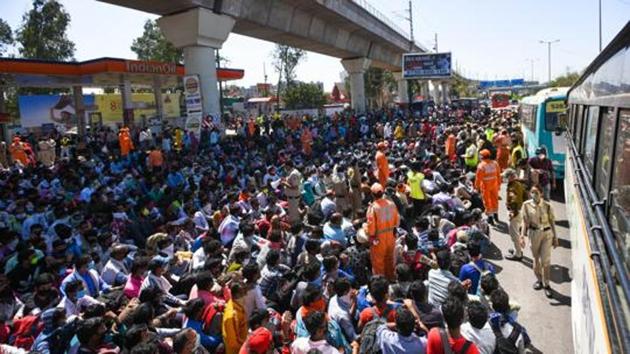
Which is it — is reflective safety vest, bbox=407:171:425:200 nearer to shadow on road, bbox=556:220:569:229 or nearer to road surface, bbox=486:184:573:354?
road surface, bbox=486:184:573:354

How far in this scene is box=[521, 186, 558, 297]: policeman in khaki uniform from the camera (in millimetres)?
6457

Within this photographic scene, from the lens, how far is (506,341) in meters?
3.73

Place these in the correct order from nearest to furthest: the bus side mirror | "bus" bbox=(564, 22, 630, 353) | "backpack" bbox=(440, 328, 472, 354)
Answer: "bus" bbox=(564, 22, 630, 353) < "backpack" bbox=(440, 328, 472, 354) < the bus side mirror

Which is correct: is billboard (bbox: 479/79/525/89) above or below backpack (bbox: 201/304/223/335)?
above

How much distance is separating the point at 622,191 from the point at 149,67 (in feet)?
89.0

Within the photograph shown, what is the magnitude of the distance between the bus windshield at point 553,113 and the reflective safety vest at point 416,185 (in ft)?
18.0

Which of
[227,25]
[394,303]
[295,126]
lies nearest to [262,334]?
[394,303]

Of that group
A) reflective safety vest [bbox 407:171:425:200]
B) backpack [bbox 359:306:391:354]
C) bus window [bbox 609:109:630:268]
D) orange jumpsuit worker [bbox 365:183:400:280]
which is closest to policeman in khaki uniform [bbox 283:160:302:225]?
reflective safety vest [bbox 407:171:425:200]

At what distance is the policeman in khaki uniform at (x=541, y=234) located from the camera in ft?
21.2

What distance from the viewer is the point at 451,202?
838cm

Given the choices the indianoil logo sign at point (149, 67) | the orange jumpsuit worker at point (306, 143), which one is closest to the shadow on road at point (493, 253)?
the orange jumpsuit worker at point (306, 143)

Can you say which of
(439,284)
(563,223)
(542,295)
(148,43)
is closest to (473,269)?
(439,284)

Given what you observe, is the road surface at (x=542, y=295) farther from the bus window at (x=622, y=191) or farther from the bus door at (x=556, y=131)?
the bus door at (x=556, y=131)

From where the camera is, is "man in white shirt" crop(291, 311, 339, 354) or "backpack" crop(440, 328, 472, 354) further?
"man in white shirt" crop(291, 311, 339, 354)
